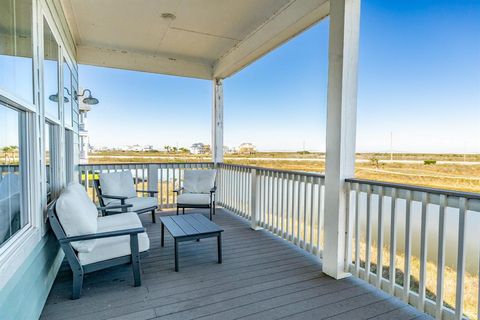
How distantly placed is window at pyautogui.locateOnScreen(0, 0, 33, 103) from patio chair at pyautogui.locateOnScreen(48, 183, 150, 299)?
94 cm

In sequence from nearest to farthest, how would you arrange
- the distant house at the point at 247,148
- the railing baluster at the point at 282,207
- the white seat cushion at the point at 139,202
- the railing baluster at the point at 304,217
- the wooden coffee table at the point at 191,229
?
the wooden coffee table at the point at 191,229 → the railing baluster at the point at 304,217 → the railing baluster at the point at 282,207 → the white seat cushion at the point at 139,202 → the distant house at the point at 247,148

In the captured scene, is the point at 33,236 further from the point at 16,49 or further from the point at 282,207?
the point at 282,207

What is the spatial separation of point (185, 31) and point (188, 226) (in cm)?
324

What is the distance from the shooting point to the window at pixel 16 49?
5.00ft

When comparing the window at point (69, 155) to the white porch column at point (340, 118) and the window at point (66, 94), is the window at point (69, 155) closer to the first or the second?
the window at point (66, 94)

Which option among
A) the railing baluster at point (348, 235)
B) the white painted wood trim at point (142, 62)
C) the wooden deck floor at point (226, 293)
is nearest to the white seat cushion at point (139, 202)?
the wooden deck floor at point (226, 293)

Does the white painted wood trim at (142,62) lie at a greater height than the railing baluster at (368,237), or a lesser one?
greater

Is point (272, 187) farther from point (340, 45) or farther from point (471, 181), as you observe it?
point (471, 181)

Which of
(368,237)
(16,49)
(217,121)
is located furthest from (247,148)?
(16,49)

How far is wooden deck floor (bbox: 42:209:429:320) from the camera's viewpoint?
2125mm

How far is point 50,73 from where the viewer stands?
2.77 meters

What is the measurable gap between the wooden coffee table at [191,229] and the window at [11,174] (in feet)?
4.47

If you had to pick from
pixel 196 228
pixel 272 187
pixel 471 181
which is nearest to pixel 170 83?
pixel 272 187

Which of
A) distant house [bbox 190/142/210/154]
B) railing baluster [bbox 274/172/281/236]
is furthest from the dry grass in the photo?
distant house [bbox 190/142/210/154]
